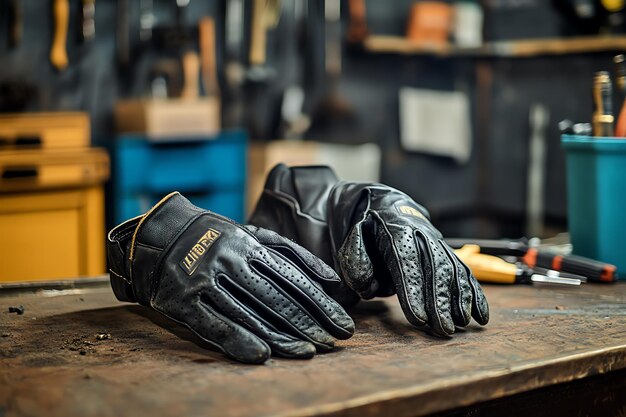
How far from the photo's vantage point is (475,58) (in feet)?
17.1

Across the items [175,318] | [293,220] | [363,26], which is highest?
[363,26]

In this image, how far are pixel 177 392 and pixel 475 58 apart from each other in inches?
179

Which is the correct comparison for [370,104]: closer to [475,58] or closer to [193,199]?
[475,58]

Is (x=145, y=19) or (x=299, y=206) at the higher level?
(x=145, y=19)

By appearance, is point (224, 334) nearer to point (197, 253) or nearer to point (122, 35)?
point (197, 253)

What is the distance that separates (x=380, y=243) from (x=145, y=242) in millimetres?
384

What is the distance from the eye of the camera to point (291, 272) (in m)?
1.25

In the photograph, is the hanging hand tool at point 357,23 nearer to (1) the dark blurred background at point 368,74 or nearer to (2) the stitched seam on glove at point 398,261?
(1) the dark blurred background at point 368,74

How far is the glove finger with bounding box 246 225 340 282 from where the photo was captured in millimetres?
1296

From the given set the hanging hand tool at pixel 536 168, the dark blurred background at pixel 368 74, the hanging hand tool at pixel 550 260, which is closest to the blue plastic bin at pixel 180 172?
the dark blurred background at pixel 368 74

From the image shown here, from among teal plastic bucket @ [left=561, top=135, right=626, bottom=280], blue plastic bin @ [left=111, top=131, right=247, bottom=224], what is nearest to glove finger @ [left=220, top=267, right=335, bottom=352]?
teal plastic bucket @ [left=561, top=135, right=626, bottom=280]

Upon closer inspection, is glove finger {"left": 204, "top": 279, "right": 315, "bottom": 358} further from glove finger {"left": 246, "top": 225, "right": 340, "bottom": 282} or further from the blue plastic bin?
the blue plastic bin

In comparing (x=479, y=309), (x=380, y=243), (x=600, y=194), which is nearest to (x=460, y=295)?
(x=479, y=309)

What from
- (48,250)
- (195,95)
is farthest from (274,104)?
(48,250)
